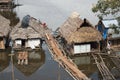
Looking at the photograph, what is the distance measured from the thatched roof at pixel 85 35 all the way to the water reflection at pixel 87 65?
199 centimetres

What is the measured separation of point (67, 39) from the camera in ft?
138

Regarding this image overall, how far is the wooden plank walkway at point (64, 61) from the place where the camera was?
2692 centimetres

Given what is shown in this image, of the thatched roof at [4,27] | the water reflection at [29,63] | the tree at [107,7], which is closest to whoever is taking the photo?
the tree at [107,7]

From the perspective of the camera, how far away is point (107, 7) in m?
25.1

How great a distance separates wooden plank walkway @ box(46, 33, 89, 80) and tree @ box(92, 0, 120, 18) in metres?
5.05

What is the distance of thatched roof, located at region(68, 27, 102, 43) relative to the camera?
136 ft

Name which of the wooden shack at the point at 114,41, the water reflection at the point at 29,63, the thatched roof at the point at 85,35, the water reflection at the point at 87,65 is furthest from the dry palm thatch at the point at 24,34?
the wooden shack at the point at 114,41

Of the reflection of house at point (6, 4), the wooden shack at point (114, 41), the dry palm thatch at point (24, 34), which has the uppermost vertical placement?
the reflection of house at point (6, 4)

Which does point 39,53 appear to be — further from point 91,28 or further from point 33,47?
point 91,28

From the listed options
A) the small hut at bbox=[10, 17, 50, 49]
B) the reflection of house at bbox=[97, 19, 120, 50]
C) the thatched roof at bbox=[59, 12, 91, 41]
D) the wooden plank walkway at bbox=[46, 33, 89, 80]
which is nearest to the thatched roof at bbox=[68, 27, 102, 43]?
the thatched roof at bbox=[59, 12, 91, 41]

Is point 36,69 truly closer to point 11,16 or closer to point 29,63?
point 29,63

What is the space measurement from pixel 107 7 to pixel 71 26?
64.0ft

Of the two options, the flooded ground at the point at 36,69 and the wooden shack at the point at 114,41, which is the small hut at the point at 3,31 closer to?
the flooded ground at the point at 36,69

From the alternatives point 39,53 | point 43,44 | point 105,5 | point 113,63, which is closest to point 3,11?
point 43,44
